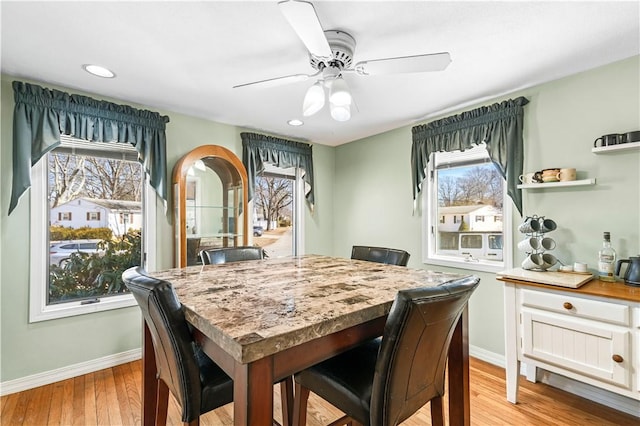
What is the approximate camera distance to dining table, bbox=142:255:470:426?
795 mm

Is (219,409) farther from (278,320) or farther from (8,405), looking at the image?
(278,320)

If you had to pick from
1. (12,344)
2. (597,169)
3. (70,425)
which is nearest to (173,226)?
(12,344)

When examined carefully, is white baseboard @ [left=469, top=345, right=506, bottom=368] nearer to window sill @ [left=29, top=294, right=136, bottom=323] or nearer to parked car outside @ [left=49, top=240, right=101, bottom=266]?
window sill @ [left=29, top=294, right=136, bottom=323]

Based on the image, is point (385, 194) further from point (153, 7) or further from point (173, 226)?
point (153, 7)

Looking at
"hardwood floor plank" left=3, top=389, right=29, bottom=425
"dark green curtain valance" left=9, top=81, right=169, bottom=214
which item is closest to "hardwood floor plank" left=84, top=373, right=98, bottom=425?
"hardwood floor plank" left=3, top=389, right=29, bottom=425

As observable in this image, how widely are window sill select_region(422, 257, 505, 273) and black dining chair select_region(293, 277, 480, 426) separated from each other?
1.82 m

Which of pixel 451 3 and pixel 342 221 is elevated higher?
pixel 451 3

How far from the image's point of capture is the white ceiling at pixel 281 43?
153 cm

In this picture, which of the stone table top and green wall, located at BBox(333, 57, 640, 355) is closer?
the stone table top

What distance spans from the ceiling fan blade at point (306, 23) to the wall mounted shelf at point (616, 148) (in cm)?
198

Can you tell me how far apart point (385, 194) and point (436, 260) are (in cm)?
102

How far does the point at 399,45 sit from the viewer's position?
1834 mm

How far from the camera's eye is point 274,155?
3725mm

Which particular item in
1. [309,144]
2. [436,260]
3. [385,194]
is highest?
[309,144]
